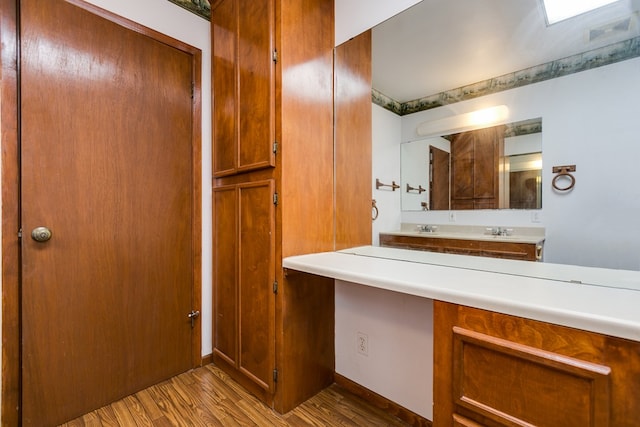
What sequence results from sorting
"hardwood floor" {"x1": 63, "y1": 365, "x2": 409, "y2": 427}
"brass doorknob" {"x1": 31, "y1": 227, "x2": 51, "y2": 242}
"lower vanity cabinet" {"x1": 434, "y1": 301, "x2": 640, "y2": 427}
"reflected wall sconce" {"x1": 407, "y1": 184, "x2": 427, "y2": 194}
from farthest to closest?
"reflected wall sconce" {"x1": 407, "y1": 184, "x2": 427, "y2": 194} < "hardwood floor" {"x1": 63, "y1": 365, "x2": 409, "y2": 427} < "brass doorknob" {"x1": 31, "y1": 227, "x2": 51, "y2": 242} < "lower vanity cabinet" {"x1": 434, "y1": 301, "x2": 640, "y2": 427}

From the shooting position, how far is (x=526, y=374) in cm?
71

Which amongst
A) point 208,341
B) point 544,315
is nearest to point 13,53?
point 208,341

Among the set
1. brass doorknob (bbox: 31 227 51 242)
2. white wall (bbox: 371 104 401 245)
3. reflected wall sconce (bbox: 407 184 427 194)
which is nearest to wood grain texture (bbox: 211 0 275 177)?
white wall (bbox: 371 104 401 245)

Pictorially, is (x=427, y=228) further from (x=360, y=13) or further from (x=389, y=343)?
(x=360, y=13)

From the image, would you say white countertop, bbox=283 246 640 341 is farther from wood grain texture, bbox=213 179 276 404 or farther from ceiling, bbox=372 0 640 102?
ceiling, bbox=372 0 640 102

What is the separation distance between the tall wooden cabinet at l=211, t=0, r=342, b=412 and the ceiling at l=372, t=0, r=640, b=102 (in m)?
0.40

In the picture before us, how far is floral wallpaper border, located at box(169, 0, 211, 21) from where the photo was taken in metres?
1.74

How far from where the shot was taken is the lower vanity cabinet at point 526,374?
0.61m

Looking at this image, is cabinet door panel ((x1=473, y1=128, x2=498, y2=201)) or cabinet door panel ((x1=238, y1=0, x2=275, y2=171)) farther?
cabinet door panel ((x1=238, y1=0, x2=275, y2=171))

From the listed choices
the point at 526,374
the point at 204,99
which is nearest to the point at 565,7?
the point at 526,374

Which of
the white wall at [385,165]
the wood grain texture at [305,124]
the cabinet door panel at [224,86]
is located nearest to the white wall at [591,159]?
the white wall at [385,165]

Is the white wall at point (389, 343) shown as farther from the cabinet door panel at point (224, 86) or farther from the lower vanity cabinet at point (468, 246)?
the cabinet door panel at point (224, 86)

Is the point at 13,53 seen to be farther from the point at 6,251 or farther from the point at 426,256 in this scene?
the point at 426,256

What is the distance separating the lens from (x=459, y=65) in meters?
1.34
